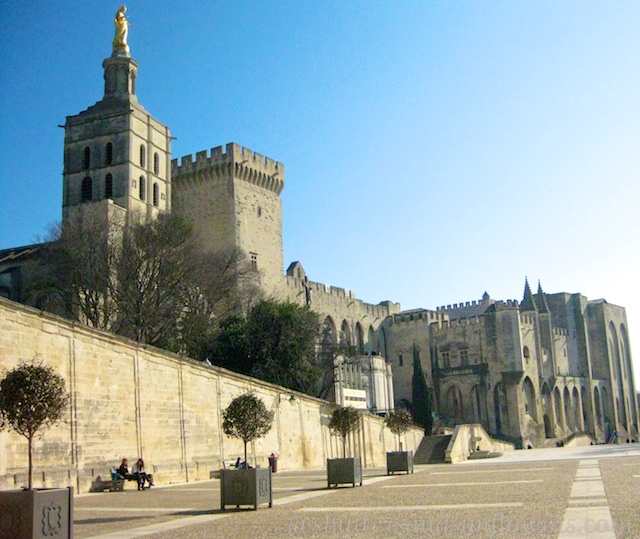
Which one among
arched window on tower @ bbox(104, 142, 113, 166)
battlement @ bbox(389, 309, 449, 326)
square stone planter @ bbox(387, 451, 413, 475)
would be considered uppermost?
arched window on tower @ bbox(104, 142, 113, 166)

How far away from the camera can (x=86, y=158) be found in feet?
140

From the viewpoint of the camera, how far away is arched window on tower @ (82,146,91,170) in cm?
4225

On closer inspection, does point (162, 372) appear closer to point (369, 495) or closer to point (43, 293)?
point (369, 495)

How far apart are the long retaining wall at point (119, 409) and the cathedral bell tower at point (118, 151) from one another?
63.8 feet

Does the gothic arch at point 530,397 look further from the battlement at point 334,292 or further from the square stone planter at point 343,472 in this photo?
the square stone planter at point 343,472

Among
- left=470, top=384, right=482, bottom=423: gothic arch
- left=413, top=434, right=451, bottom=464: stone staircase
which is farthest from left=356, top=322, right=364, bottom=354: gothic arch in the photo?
left=413, top=434, right=451, bottom=464: stone staircase

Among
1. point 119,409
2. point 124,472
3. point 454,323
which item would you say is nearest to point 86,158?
point 119,409

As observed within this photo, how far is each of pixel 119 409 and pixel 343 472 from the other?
558cm

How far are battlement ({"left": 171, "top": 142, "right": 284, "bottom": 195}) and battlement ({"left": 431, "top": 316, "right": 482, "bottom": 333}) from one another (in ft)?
59.8

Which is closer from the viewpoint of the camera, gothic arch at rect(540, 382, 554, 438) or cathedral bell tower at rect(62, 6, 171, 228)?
cathedral bell tower at rect(62, 6, 171, 228)

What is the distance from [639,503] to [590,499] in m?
0.91

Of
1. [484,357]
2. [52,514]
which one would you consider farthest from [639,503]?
[484,357]

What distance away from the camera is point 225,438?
2214 centimetres

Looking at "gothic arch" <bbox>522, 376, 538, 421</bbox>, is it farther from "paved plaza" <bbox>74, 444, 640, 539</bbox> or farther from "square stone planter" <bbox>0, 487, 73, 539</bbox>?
"square stone planter" <bbox>0, 487, 73, 539</bbox>
